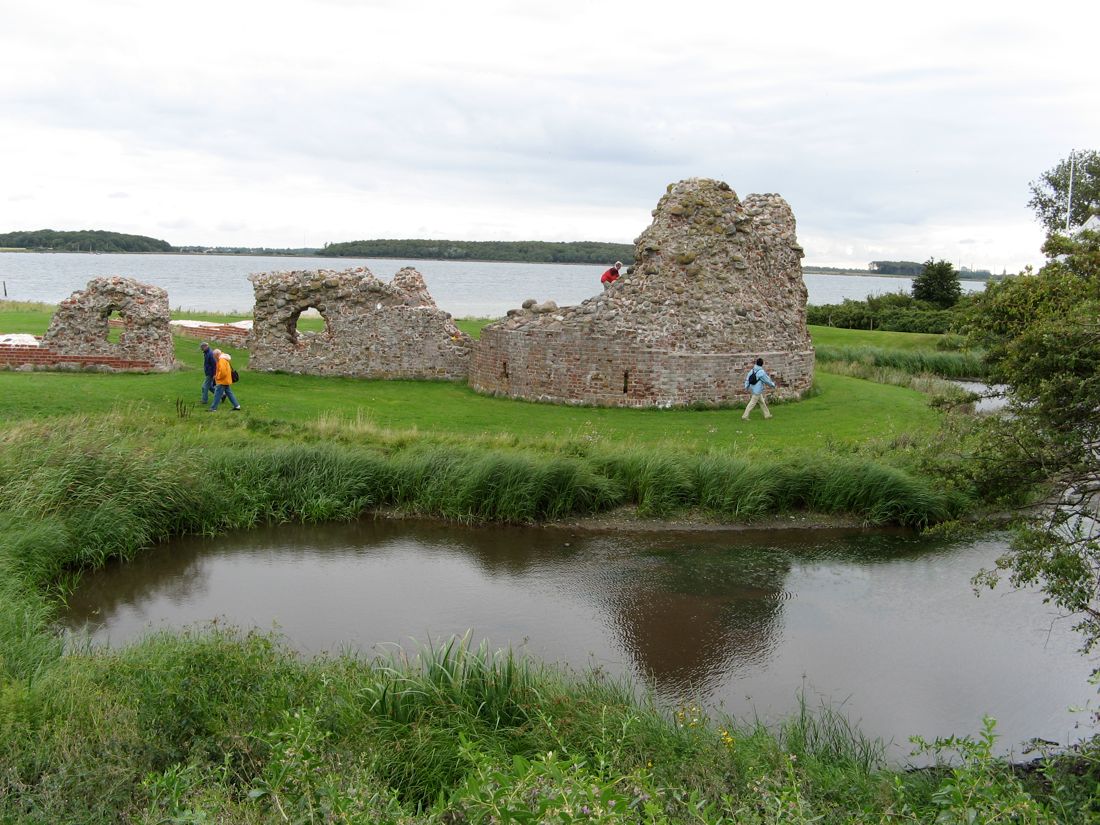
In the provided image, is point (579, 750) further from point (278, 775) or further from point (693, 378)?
point (693, 378)

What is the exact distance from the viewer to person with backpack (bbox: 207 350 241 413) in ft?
56.9

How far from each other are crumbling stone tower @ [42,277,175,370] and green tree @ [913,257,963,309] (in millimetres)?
36651

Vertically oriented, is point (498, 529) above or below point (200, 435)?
below

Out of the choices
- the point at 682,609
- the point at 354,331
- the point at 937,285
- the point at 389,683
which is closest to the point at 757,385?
the point at 682,609

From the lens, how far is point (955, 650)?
9633mm

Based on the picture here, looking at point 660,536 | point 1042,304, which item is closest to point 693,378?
point 660,536

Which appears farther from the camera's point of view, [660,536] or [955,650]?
[660,536]

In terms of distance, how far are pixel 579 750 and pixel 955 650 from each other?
4.93 metres

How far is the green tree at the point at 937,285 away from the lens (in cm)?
4562

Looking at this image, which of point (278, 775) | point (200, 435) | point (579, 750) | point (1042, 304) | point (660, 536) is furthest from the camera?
point (200, 435)

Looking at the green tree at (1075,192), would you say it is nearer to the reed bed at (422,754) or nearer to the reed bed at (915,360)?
the reed bed at (915,360)

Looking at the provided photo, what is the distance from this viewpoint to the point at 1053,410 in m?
7.32

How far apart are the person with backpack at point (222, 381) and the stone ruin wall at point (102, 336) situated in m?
4.59

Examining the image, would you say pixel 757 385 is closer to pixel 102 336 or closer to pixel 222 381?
pixel 222 381
